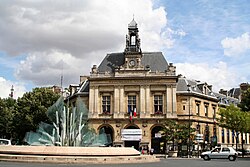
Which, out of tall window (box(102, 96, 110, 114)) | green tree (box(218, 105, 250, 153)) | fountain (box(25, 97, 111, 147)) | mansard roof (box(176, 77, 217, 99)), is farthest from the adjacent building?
fountain (box(25, 97, 111, 147))

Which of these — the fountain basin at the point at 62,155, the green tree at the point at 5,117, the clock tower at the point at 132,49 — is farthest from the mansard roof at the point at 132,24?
the fountain basin at the point at 62,155

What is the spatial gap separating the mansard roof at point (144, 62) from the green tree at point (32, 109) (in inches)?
472

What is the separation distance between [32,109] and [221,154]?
3482cm

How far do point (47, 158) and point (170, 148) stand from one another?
41114 mm

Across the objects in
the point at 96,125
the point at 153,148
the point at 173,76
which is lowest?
the point at 153,148

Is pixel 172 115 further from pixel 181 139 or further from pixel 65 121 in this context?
pixel 65 121

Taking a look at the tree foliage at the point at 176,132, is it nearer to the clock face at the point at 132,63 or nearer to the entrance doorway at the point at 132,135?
the entrance doorway at the point at 132,135

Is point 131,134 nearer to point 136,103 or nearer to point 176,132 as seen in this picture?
point 136,103

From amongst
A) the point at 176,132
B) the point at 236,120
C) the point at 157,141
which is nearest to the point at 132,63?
the point at 157,141

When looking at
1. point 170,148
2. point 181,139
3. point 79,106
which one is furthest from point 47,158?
point 170,148

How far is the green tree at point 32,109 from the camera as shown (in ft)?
202

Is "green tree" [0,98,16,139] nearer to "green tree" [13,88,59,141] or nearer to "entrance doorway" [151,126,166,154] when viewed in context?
"green tree" [13,88,59,141]

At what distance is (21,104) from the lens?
63531 millimetres

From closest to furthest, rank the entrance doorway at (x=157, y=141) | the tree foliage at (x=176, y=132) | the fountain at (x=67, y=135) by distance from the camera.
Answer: the fountain at (x=67, y=135) → the tree foliage at (x=176, y=132) → the entrance doorway at (x=157, y=141)
